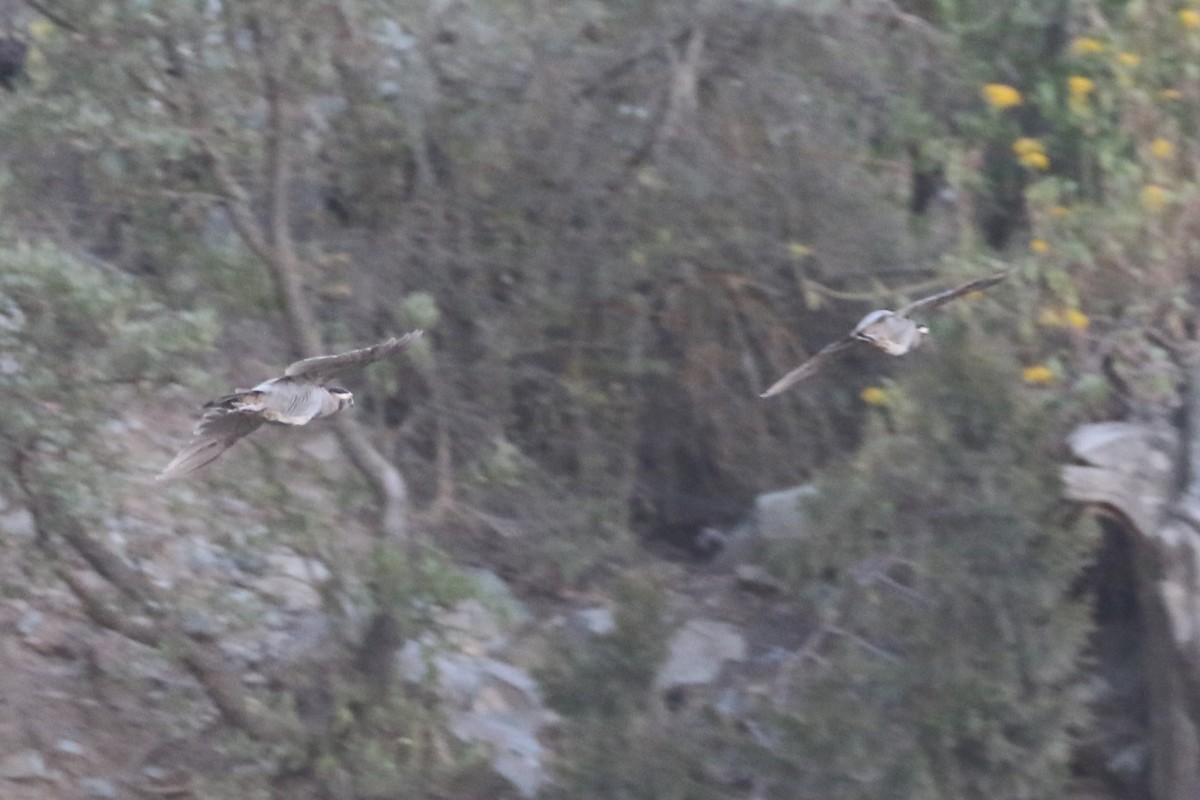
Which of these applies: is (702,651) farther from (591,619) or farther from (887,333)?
(887,333)

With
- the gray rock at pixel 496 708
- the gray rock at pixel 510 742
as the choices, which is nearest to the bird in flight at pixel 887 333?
the gray rock at pixel 496 708

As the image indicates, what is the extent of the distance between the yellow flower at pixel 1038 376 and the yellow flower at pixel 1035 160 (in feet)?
3.30

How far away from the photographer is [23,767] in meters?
5.59

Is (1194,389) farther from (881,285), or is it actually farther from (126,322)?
(126,322)

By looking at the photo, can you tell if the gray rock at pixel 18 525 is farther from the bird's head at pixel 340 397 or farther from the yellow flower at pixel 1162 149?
the yellow flower at pixel 1162 149

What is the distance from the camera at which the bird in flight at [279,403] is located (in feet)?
12.2

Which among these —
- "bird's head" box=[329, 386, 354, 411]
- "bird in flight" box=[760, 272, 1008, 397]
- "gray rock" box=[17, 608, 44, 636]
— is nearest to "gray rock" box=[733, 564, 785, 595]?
"bird in flight" box=[760, 272, 1008, 397]

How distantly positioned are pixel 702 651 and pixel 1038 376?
167 cm

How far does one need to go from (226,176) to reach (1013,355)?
8.64 feet

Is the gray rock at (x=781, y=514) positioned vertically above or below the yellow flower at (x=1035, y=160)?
below

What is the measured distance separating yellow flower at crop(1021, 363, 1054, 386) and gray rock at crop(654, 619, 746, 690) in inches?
59.2

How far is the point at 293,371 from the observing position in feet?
12.2

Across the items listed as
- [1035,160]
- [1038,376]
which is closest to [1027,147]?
[1035,160]

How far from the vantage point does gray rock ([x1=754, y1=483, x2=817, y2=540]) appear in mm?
6629
